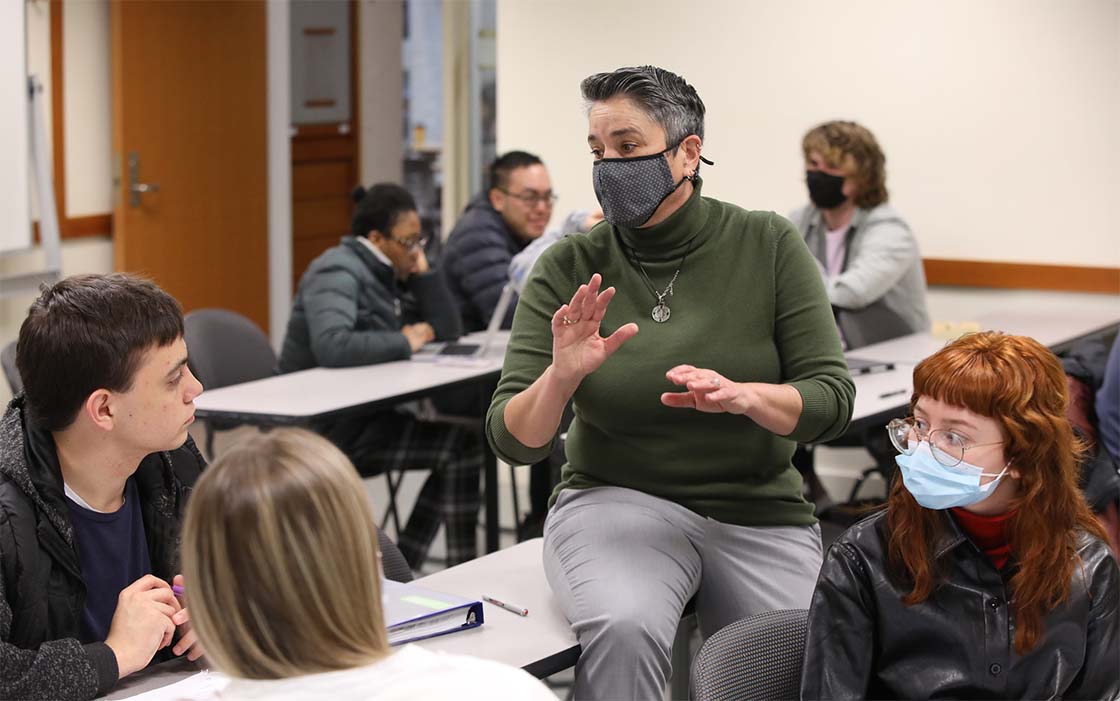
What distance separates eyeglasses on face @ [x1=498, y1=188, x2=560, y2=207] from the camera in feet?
14.3

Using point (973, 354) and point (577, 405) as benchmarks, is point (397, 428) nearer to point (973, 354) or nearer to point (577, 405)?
point (577, 405)

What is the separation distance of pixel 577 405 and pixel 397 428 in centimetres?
187

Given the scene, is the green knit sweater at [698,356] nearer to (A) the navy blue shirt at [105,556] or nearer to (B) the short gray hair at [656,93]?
(B) the short gray hair at [656,93]

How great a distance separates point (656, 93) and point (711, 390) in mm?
539

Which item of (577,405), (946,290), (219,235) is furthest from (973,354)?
(219,235)

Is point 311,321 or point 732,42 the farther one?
point 311,321

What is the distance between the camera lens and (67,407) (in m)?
1.83

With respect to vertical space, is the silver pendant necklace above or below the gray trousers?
above

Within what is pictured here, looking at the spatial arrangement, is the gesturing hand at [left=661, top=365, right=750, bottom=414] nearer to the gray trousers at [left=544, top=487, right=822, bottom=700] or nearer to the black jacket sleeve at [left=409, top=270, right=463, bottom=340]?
the gray trousers at [left=544, top=487, right=822, bottom=700]

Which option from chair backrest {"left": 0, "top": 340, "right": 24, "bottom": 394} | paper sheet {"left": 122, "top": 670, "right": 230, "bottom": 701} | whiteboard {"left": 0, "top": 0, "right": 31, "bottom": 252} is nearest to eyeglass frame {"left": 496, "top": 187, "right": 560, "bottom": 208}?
chair backrest {"left": 0, "top": 340, "right": 24, "bottom": 394}

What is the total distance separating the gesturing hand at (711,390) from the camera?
1980 mm

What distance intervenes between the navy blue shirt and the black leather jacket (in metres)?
0.96

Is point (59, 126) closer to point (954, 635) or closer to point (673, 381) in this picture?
point (673, 381)

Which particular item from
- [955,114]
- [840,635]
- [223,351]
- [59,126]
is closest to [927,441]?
[840,635]
